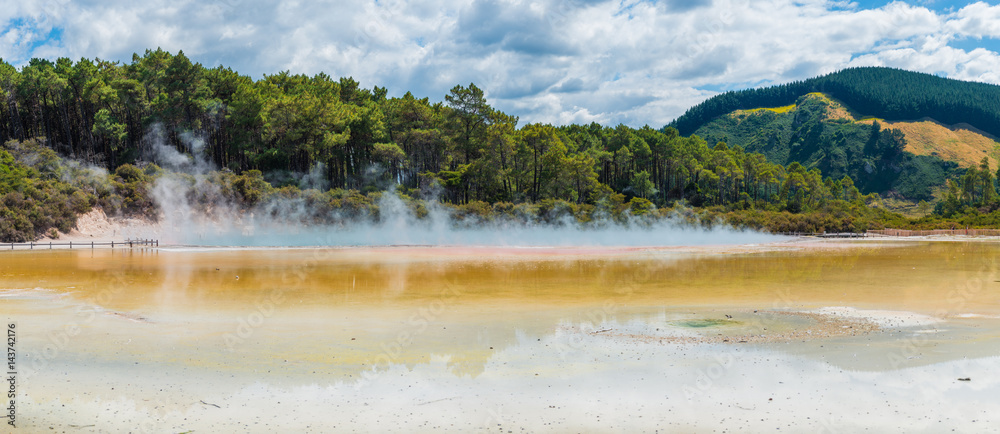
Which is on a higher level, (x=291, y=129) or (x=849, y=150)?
(x=849, y=150)

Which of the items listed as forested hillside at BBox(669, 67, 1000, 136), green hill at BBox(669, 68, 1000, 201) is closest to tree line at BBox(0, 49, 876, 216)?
green hill at BBox(669, 68, 1000, 201)

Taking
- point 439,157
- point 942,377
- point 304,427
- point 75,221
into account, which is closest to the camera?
point 304,427

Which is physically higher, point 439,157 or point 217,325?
point 439,157

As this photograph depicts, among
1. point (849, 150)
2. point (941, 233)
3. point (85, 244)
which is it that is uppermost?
point (849, 150)

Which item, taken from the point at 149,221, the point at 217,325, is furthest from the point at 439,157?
the point at 217,325

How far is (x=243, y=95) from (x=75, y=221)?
19194 millimetres

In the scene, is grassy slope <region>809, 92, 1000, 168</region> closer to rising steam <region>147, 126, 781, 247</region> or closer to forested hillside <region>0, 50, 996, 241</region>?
forested hillside <region>0, 50, 996, 241</region>

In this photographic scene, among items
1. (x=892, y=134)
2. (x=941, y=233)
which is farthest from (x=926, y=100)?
(x=941, y=233)

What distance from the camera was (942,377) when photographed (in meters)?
9.87

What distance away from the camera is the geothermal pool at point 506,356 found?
26.9 ft

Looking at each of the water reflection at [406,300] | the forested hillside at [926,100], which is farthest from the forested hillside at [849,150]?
the water reflection at [406,300]

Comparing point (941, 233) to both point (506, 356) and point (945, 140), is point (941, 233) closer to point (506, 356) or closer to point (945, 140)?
point (506, 356)

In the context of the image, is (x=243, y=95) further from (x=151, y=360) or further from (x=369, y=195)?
(x=151, y=360)

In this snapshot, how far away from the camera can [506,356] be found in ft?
37.3
